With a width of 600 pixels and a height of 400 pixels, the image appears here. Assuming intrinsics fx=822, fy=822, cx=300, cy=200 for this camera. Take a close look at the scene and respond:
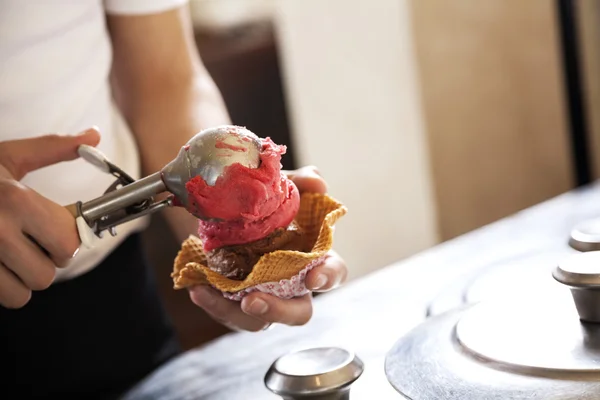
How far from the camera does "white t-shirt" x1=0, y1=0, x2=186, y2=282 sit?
3.59 feet

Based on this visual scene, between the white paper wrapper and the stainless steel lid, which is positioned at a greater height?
the white paper wrapper

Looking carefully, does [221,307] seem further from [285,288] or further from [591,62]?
[591,62]

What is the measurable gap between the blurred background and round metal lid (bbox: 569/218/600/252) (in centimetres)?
190

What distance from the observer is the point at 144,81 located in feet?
4.25

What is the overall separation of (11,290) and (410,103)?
2589 millimetres

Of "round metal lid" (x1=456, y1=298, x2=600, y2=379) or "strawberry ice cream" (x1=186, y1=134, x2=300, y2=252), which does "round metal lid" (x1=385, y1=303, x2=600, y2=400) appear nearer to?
"round metal lid" (x1=456, y1=298, x2=600, y2=379)

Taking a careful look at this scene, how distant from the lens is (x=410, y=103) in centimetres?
329

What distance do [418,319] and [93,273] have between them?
49 cm

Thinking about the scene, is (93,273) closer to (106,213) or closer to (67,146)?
(67,146)

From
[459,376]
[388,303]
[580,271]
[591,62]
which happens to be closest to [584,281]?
[580,271]

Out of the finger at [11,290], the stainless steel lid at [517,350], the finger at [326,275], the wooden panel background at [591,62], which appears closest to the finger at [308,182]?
the finger at [326,275]

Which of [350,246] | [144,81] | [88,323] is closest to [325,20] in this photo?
[350,246]

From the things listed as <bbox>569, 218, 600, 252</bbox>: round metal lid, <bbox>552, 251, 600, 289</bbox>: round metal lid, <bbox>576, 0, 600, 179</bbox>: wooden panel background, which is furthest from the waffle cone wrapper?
<bbox>576, 0, 600, 179</bbox>: wooden panel background

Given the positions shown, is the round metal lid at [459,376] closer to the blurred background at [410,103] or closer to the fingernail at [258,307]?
the fingernail at [258,307]
